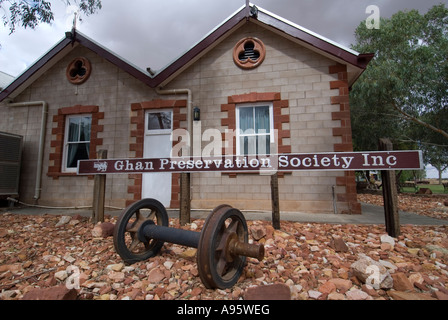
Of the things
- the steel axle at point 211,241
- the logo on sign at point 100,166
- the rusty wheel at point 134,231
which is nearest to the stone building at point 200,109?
the logo on sign at point 100,166

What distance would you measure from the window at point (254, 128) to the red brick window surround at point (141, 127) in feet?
5.60

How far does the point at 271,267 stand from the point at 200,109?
198 inches

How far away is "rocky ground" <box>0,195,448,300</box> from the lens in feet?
7.41

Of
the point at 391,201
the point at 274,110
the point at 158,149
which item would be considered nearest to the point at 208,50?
the point at 274,110

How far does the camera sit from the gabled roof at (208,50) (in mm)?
5863

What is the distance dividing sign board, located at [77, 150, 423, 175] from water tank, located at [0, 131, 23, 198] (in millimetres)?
4495

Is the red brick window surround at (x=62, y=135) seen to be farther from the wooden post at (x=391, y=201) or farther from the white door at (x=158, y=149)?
the wooden post at (x=391, y=201)

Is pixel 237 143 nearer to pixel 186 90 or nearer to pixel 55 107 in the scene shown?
pixel 186 90

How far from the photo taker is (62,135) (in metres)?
7.71

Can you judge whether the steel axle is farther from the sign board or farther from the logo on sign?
the logo on sign

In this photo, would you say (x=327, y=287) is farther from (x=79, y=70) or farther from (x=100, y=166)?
(x=79, y=70)
